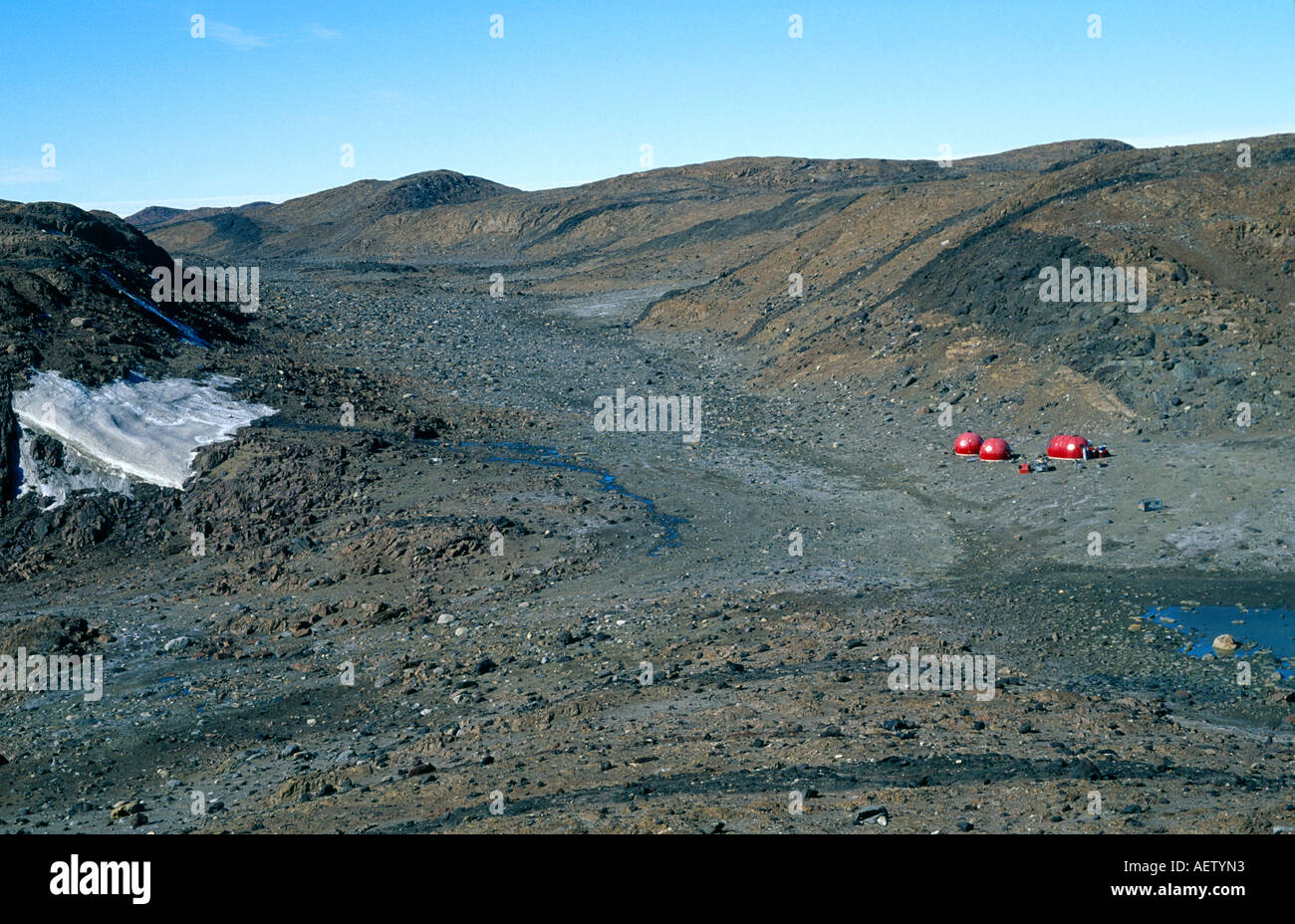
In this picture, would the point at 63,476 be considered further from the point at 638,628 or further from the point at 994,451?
the point at 994,451

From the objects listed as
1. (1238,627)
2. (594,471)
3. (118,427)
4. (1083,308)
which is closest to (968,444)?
(1083,308)

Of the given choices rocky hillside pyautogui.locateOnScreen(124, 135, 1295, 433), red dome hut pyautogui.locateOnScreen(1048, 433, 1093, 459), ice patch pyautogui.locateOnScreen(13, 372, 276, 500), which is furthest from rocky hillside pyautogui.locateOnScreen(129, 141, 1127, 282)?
ice patch pyautogui.locateOnScreen(13, 372, 276, 500)

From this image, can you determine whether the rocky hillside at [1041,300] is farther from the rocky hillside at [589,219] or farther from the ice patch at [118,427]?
the ice patch at [118,427]

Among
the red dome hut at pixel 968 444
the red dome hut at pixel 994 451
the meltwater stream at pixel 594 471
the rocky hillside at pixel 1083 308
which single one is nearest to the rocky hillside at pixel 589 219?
the rocky hillside at pixel 1083 308

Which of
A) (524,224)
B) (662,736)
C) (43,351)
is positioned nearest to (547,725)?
(662,736)

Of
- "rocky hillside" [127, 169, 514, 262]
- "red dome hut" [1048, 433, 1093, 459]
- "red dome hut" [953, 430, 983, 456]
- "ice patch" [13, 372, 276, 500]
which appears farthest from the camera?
"rocky hillside" [127, 169, 514, 262]

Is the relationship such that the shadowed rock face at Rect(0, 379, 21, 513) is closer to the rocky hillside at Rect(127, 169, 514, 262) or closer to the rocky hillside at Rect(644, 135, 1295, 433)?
the rocky hillside at Rect(644, 135, 1295, 433)

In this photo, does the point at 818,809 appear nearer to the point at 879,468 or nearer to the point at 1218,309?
the point at 879,468
